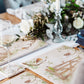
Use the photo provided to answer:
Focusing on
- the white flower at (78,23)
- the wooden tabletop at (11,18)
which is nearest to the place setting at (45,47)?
the white flower at (78,23)

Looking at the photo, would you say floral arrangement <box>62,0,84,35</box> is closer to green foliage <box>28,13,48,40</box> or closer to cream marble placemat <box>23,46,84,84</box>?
green foliage <box>28,13,48,40</box>

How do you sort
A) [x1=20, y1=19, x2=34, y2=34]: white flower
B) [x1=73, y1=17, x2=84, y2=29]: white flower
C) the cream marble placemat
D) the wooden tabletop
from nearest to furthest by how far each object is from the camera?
1. the cream marble placemat
2. [x1=20, y1=19, x2=34, y2=34]: white flower
3. [x1=73, y1=17, x2=84, y2=29]: white flower
4. the wooden tabletop

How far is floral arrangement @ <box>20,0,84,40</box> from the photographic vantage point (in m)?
1.39

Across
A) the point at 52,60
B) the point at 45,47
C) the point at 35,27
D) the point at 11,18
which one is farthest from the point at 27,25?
the point at 11,18

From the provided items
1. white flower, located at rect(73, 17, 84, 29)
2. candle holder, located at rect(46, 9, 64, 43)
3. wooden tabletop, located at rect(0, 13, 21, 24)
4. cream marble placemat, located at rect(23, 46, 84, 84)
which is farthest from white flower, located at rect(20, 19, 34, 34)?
wooden tabletop, located at rect(0, 13, 21, 24)

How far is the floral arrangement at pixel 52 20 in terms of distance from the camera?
54.9 inches

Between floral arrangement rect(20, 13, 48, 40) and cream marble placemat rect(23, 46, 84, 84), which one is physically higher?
floral arrangement rect(20, 13, 48, 40)

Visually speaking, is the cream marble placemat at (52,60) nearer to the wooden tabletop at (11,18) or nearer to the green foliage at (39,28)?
the green foliage at (39,28)

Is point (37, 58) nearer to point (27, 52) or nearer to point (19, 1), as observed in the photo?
point (27, 52)

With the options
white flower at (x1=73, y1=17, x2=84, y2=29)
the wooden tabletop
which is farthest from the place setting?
the wooden tabletop

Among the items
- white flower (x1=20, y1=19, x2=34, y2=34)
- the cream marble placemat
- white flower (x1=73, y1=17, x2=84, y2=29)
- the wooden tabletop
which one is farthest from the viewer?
the wooden tabletop

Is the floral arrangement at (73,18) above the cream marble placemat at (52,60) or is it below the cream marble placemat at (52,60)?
above

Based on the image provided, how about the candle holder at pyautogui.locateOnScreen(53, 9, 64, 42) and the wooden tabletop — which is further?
the wooden tabletop

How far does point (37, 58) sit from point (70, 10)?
608 millimetres
